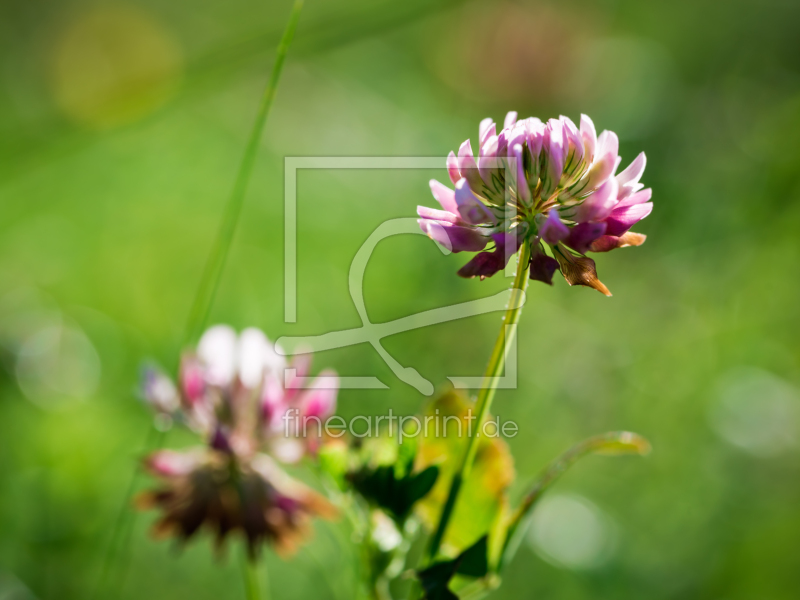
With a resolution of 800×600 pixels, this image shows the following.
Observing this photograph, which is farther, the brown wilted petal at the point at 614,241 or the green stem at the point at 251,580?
the green stem at the point at 251,580

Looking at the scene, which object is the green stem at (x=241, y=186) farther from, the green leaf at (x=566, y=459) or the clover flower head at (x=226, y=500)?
the green leaf at (x=566, y=459)

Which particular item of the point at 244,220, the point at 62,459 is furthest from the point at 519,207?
the point at 244,220

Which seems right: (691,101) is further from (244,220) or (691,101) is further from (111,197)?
(111,197)

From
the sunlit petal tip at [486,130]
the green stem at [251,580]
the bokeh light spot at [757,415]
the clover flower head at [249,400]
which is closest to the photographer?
the sunlit petal tip at [486,130]

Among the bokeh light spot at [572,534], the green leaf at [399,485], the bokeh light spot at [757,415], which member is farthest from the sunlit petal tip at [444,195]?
the bokeh light spot at [757,415]

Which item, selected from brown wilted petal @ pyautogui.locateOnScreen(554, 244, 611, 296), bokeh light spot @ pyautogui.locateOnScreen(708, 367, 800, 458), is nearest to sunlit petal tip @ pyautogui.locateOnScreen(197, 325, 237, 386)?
brown wilted petal @ pyautogui.locateOnScreen(554, 244, 611, 296)

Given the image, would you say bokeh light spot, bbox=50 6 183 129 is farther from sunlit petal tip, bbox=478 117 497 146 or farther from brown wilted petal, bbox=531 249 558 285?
brown wilted petal, bbox=531 249 558 285

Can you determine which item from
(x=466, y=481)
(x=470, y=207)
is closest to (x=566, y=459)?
(x=466, y=481)
